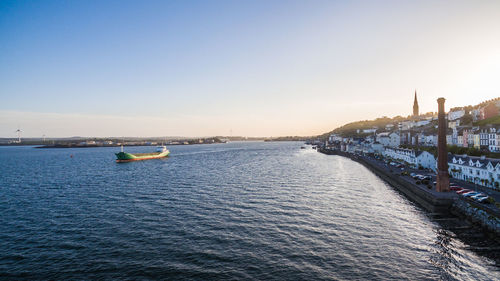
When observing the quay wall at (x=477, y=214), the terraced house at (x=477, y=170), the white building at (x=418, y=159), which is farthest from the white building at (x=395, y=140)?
the quay wall at (x=477, y=214)

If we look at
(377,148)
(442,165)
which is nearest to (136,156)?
(377,148)

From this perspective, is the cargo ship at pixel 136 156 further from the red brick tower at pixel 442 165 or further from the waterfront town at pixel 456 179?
the red brick tower at pixel 442 165

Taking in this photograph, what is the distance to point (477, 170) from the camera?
137 feet

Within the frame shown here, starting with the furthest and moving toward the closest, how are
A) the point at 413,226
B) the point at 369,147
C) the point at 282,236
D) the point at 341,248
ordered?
the point at 369,147 < the point at 413,226 < the point at 282,236 < the point at 341,248

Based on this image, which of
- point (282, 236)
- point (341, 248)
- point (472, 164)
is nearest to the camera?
point (341, 248)

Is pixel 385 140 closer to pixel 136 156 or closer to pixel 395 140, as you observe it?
pixel 395 140

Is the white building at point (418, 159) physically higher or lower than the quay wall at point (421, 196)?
higher

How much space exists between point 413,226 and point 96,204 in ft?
132

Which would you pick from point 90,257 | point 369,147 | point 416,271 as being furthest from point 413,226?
point 369,147

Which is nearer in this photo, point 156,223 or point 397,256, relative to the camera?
point 397,256

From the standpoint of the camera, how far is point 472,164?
43.3 meters

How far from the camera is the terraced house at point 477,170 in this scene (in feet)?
123

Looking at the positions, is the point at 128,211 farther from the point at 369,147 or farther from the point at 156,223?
the point at 369,147

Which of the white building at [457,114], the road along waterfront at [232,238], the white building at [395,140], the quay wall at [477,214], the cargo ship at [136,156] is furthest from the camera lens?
the white building at [457,114]
